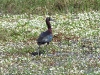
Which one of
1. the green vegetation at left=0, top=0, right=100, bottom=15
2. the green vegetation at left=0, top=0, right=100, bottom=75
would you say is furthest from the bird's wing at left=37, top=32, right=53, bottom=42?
the green vegetation at left=0, top=0, right=100, bottom=15

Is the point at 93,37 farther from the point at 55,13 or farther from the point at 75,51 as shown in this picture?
the point at 55,13

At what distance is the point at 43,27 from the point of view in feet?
60.7

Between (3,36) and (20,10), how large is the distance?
255 inches

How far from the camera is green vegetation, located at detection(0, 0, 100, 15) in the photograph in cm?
2266

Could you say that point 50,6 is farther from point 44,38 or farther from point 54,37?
point 44,38

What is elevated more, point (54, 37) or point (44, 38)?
point (44, 38)

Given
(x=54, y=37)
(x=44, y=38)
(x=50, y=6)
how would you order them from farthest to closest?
(x=50, y=6) → (x=54, y=37) → (x=44, y=38)

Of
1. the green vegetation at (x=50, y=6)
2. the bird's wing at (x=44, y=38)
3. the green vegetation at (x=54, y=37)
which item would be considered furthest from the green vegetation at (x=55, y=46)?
the green vegetation at (x=50, y=6)

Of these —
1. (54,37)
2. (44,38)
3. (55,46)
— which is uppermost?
(44,38)

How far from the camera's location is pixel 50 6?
22766 mm

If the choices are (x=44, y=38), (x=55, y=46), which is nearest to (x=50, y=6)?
(x=55, y=46)

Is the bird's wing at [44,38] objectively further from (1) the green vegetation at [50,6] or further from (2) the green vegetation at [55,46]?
(1) the green vegetation at [50,6]

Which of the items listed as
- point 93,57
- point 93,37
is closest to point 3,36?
point 93,37

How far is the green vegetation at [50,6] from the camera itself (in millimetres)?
22656
